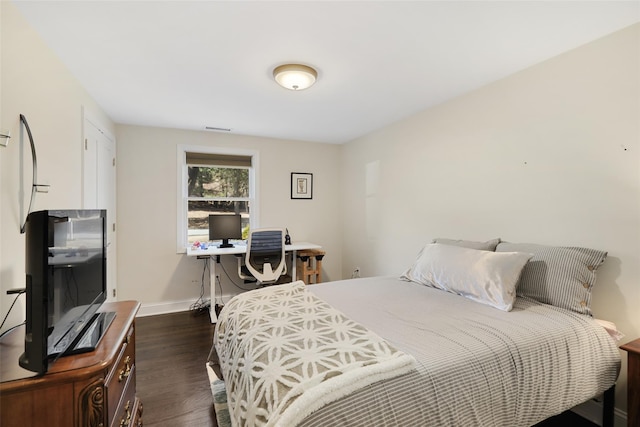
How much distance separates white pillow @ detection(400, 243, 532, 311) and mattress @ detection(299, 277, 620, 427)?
0.26 feet

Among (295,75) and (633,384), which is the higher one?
(295,75)

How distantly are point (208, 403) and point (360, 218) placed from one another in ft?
9.60

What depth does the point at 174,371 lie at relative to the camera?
235 cm

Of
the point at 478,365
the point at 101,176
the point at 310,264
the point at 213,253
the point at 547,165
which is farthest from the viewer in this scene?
the point at 310,264

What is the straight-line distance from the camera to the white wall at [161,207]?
354 centimetres

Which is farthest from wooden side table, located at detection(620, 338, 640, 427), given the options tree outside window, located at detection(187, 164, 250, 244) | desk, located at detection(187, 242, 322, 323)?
tree outside window, located at detection(187, 164, 250, 244)

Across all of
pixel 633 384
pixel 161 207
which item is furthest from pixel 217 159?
pixel 633 384

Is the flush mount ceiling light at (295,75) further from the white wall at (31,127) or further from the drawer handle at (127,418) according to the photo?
the drawer handle at (127,418)

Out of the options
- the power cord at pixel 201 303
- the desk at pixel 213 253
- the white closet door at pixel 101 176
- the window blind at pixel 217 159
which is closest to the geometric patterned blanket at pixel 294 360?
the desk at pixel 213 253

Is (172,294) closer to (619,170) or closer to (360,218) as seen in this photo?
(360,218)

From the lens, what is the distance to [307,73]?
210cm

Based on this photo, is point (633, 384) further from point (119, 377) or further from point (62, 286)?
point (62, 286)

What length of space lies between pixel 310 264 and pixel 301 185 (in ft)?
4.15

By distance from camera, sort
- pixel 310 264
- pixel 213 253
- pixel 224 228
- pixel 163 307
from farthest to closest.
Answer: pixel 310 264, pixel 224 228, pixel 163 307, pixel 213 253
